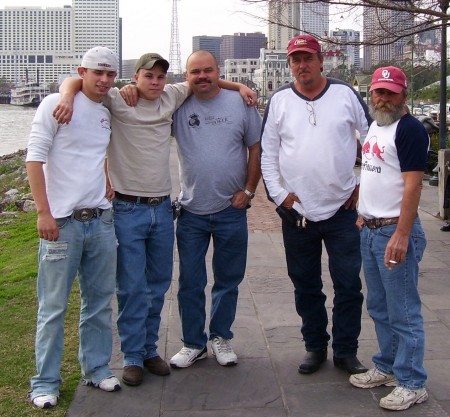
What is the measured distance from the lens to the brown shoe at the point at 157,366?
176 inches

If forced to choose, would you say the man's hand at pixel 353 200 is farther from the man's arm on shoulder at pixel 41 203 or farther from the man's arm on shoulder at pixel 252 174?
the man's arm on shoulder at pixel 41 203

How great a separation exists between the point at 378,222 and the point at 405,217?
201 millimetres

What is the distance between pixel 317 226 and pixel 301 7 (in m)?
5.72

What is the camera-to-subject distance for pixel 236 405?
398 centimetres

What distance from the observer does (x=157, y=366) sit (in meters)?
4.48

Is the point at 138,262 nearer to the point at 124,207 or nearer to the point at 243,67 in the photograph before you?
the point at 124,207

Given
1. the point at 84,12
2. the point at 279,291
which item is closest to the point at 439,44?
the point at 279,291

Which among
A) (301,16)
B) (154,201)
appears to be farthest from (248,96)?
(301,16)

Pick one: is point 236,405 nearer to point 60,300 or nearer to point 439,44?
point 60,300

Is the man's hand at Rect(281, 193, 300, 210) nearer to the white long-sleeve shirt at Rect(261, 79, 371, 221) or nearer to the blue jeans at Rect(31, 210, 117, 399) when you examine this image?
the white long-sleeve shirt at Rect(261, 79, 371, 221)

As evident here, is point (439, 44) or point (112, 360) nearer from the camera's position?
point (112, 360)

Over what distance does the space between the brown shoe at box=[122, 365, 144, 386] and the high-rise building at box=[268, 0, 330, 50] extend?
569 centimetres

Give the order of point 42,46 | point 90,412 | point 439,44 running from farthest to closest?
point 42,46, point 439,44, point 90,412

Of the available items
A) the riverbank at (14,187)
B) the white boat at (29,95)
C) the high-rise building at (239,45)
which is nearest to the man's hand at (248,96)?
the riverbank at (14,187)
